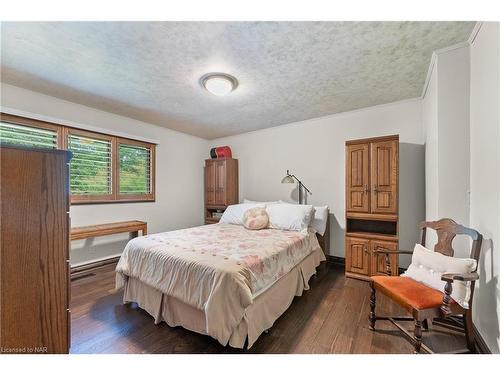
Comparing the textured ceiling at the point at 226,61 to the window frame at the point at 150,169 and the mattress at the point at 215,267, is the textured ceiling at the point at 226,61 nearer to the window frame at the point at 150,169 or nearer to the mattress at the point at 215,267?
the window frame at the point at 150,169

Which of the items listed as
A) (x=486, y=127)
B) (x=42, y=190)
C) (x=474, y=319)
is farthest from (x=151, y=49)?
(x=474, y=319)

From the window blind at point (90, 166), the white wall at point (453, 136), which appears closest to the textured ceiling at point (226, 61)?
the white wall at point (453, 136)

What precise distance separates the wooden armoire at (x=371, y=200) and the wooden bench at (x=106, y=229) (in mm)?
3262

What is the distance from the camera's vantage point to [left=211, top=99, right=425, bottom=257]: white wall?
2910mm

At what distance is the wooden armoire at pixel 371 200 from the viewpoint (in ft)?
8.72

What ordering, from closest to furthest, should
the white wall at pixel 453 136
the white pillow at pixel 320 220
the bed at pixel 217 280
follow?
the bed at pixel 217 280, the white wall at pixel 453 136, the white pillow at pixel 320 220

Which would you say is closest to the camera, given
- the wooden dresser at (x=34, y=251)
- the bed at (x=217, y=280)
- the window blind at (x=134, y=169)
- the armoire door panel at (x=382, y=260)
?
the wooden dresser at (x=34, y=251)

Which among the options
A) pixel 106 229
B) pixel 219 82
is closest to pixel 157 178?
pixel 106 229

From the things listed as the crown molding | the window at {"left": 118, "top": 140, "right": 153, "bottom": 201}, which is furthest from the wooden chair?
the window at {"left": 118, "top": 140, "right": 153, "bottom": 201}

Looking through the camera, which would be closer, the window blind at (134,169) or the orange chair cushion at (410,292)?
the orange chair cushion at (410,292)

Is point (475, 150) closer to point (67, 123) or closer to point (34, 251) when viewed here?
point (34, 251)

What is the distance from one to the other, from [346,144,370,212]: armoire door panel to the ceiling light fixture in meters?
1.83

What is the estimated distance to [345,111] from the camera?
10.9 ft

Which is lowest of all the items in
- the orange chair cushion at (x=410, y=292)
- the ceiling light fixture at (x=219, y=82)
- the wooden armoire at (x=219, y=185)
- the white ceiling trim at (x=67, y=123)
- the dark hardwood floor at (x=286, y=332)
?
the dark hardwood floor at (x=286, y=332)
